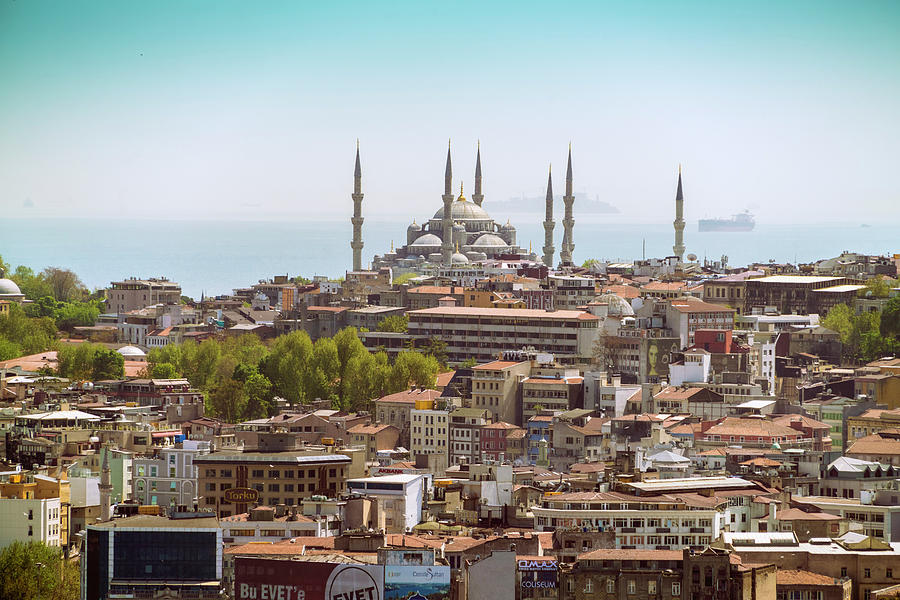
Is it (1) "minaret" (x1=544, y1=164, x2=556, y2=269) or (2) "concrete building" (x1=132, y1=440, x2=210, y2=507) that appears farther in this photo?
(1) "minaret" (x1=544, y1=164, x2=556, y2=269)

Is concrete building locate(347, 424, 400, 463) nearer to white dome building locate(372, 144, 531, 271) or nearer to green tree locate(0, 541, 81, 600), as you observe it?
green tree locate(0, 541, 81, 600)

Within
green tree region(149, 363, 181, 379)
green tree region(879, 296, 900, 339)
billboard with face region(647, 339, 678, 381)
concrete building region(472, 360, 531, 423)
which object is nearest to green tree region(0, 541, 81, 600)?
concrete building region(472, 360, 531, 423)

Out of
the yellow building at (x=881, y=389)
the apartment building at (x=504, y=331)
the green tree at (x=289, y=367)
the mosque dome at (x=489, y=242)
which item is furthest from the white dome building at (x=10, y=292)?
the yellow building at (x=881, y=389)

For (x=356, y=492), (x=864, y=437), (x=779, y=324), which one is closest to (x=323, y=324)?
(x=779, y=324)

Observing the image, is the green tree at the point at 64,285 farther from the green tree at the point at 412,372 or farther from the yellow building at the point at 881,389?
the yellow building at the point at 881,389

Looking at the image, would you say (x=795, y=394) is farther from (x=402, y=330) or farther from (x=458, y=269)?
(x=458, y=269)

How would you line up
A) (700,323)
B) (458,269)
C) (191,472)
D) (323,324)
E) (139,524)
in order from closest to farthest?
1. (139,524)
2. (191,472)
3. (700,323)
4. (323,324)
5. (458,269)
